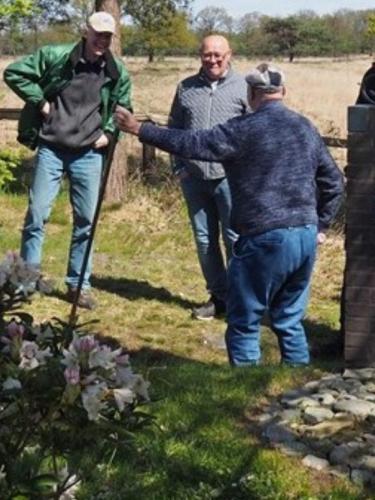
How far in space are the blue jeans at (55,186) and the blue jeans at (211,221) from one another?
65 cm

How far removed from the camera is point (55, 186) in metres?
7.00

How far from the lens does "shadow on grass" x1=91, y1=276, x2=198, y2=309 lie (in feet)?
25.5

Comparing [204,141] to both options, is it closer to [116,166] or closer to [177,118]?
[177,118]

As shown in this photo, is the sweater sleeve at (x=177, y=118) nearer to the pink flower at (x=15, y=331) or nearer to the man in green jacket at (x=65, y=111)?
the man in green jacket at (x=65, y=111)

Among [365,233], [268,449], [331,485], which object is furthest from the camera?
[365,233]

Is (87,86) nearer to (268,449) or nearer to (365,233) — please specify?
(365,233)

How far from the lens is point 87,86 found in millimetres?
6824

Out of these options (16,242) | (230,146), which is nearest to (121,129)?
(230,146)

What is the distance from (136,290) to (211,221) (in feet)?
3.77

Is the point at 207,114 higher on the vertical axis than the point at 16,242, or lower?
higher

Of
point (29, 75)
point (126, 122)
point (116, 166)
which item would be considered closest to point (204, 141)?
point (126, 122)

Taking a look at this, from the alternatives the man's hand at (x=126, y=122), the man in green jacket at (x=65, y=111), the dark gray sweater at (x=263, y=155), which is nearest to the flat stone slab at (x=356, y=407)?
the dark gray sweater at (x=263, y=155)

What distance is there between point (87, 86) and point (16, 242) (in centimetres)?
281

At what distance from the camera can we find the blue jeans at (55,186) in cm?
692
